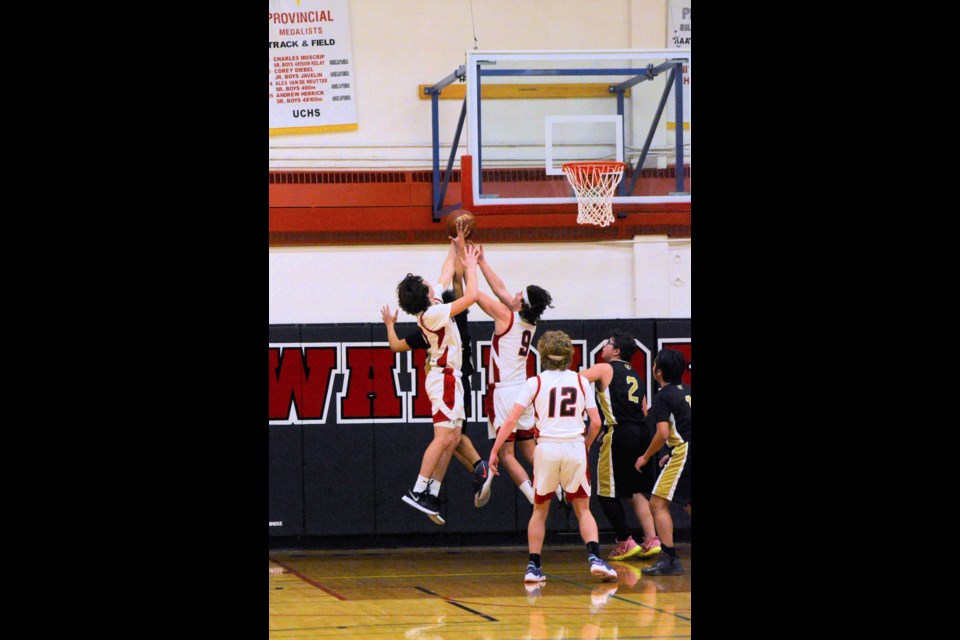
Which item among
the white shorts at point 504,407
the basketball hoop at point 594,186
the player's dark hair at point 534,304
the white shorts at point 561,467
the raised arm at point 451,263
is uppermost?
the basketball hoop at point 594,186

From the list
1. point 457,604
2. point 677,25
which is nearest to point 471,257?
point 457,604

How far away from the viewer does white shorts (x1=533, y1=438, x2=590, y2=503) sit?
912 cm

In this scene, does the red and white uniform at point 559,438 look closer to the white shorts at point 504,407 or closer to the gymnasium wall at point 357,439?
the white shorts at point 504,407

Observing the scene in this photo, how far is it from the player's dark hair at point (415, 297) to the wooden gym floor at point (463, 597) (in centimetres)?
233

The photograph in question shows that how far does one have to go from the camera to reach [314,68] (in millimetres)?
12172

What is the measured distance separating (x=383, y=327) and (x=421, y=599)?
10.7 ft

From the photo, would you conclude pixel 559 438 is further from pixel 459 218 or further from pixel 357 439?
pixel 357 439

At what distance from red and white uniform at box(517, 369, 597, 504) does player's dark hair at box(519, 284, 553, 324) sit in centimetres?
150

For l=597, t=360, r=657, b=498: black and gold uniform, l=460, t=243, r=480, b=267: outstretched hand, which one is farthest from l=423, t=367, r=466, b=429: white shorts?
l=597, t=360, r=657, b=498: black and gold uniform

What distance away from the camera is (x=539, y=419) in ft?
30.1

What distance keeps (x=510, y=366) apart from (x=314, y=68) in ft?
12.7

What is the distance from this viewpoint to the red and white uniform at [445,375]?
10.7 m

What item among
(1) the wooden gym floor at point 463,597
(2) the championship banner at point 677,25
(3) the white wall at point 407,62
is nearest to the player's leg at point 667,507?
(1) the wooden gym floor at point 463,597
